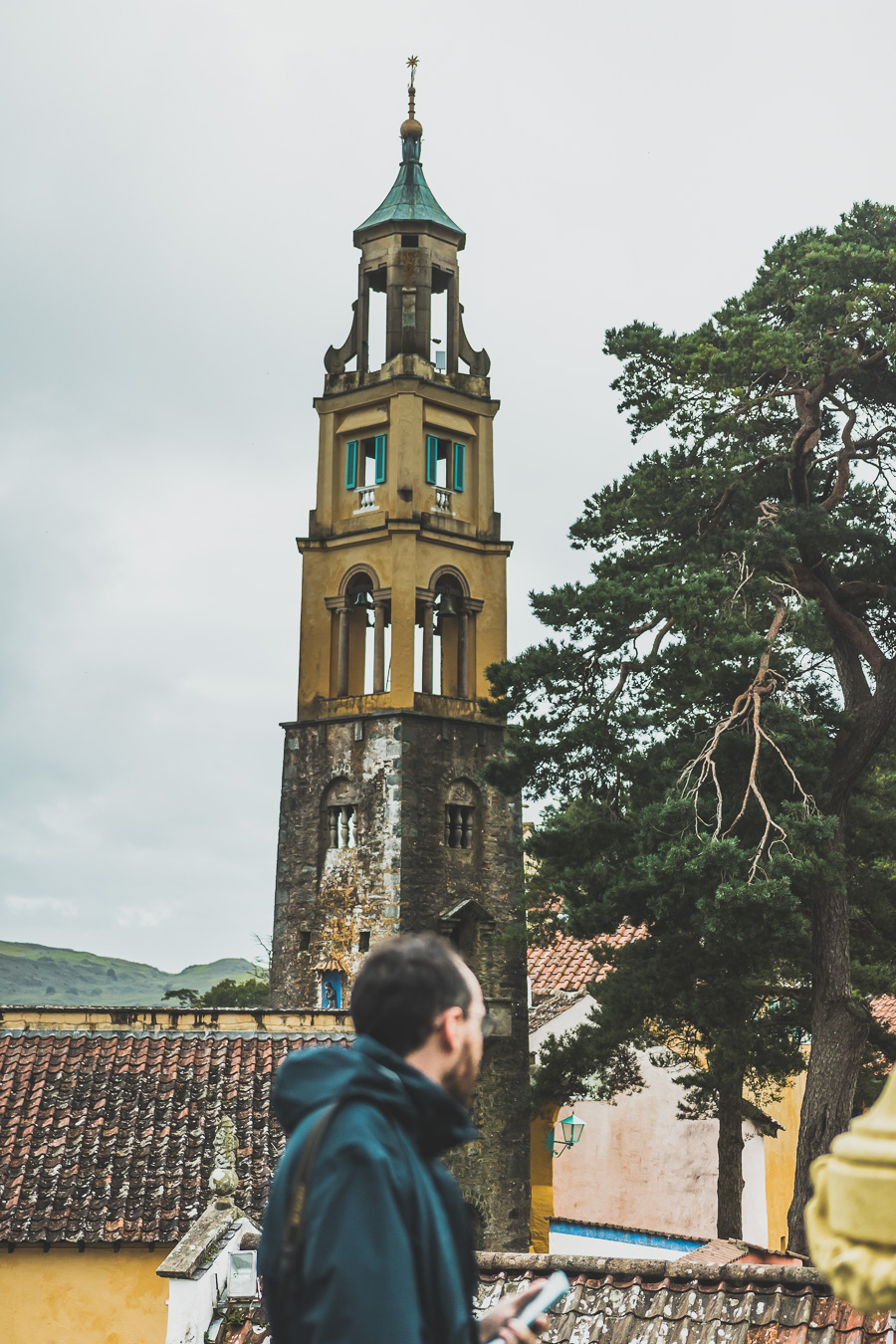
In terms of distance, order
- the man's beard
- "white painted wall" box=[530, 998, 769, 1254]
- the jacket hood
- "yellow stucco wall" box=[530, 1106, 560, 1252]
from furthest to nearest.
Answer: "yellow stucco wall" box=[530, 1106, 560, 1252]
"white painted wall" box=[530, 998, 769, 1254]
the man's beard
the jacket hood

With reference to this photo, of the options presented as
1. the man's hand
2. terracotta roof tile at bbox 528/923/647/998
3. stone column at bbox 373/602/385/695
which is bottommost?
the man's hand

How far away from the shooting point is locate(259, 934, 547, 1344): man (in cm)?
211

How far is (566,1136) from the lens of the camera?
24688 millimetres

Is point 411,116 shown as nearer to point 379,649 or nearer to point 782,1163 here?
point 379,649

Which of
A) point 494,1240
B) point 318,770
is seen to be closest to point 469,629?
point 318,770

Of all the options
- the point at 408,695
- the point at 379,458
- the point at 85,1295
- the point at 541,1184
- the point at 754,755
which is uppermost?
the point at 379,458

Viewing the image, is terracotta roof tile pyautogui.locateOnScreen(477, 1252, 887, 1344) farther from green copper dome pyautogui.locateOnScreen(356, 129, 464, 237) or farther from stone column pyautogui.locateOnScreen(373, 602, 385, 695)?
green copper dome pyautogui.locateOnScreen(356, 129, 464, 237)

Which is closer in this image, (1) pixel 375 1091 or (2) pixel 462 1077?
(1) pixel 375 1091

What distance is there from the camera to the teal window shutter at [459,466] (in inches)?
1288

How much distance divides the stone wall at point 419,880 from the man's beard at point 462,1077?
26315 millimetres

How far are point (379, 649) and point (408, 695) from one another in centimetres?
151

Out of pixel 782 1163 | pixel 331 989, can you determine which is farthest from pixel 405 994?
pixel 331 989

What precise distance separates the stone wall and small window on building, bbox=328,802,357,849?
7cm

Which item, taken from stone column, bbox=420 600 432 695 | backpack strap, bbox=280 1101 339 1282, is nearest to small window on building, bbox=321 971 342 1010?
stone column, bbox=420 600 432 695
